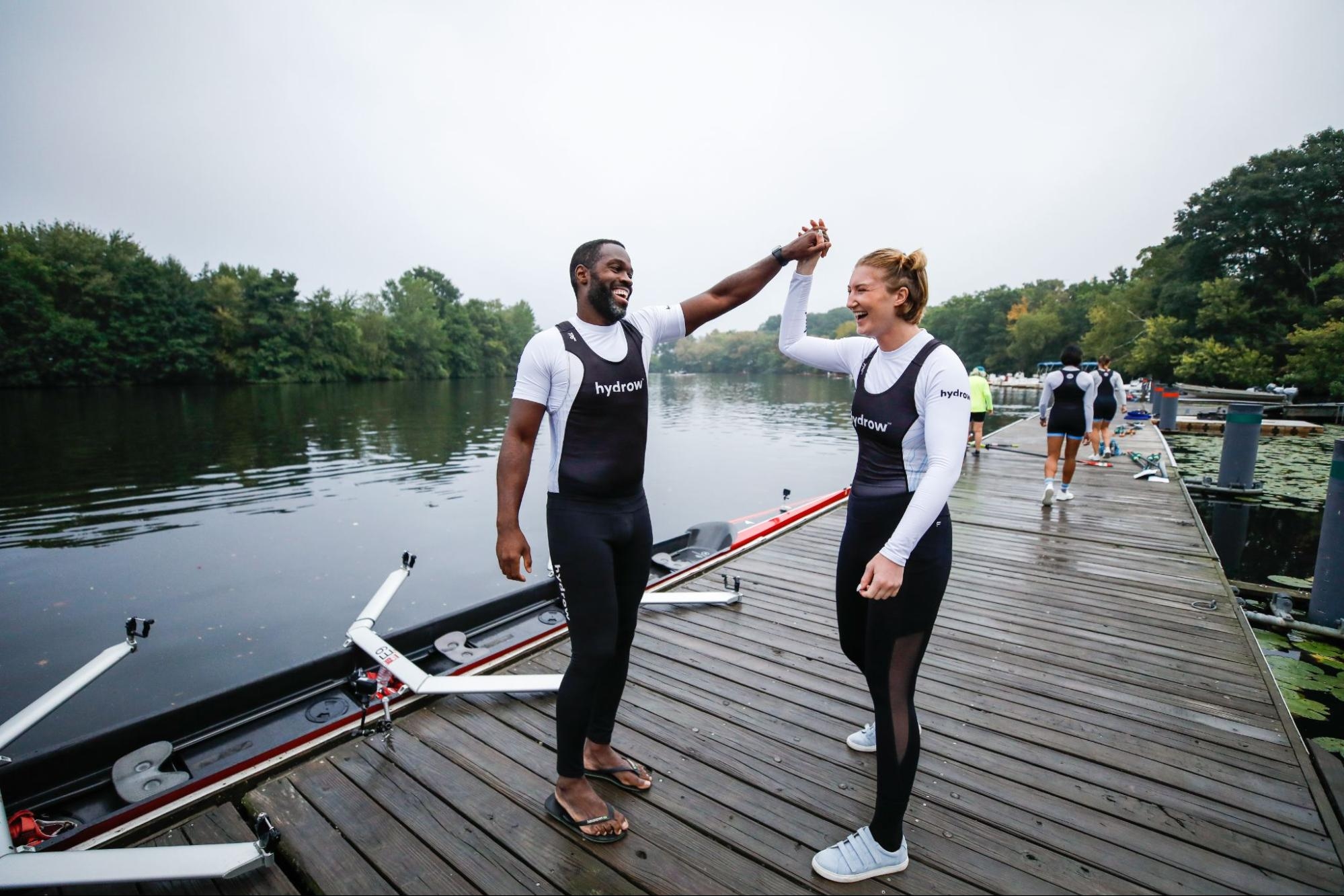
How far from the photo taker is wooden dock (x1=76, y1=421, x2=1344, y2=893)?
2176 mm

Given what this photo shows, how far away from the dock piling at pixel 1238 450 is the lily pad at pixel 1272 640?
682cm

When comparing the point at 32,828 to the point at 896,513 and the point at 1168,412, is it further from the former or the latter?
the point at 1168,412

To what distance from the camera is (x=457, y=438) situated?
22859mm

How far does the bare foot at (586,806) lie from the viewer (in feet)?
7.60

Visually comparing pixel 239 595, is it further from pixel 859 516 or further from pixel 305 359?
pixel 305 359

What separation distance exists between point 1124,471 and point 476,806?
40.0ft

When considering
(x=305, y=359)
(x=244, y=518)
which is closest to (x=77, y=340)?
(x=305, y=359)

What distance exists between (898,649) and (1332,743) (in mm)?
4365

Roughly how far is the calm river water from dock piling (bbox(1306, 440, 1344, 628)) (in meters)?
8.72

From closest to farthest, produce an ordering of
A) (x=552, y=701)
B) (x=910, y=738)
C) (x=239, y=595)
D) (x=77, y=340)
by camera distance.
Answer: (x=910, y=738) → (x=552, y=701) → (x=239, y=595) → (x=77, y=340)

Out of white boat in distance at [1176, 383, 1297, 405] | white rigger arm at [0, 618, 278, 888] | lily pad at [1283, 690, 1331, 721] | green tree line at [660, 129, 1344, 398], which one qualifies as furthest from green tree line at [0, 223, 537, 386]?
green tree line at [660, 129, 1344, 398]

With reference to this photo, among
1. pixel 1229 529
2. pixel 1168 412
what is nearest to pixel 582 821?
pixel 1229 529

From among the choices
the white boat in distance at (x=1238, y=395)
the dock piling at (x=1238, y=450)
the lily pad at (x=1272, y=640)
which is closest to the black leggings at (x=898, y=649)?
the lily pad at (x=1272, y=640)

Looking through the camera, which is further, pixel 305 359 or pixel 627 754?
pixel 305 359
